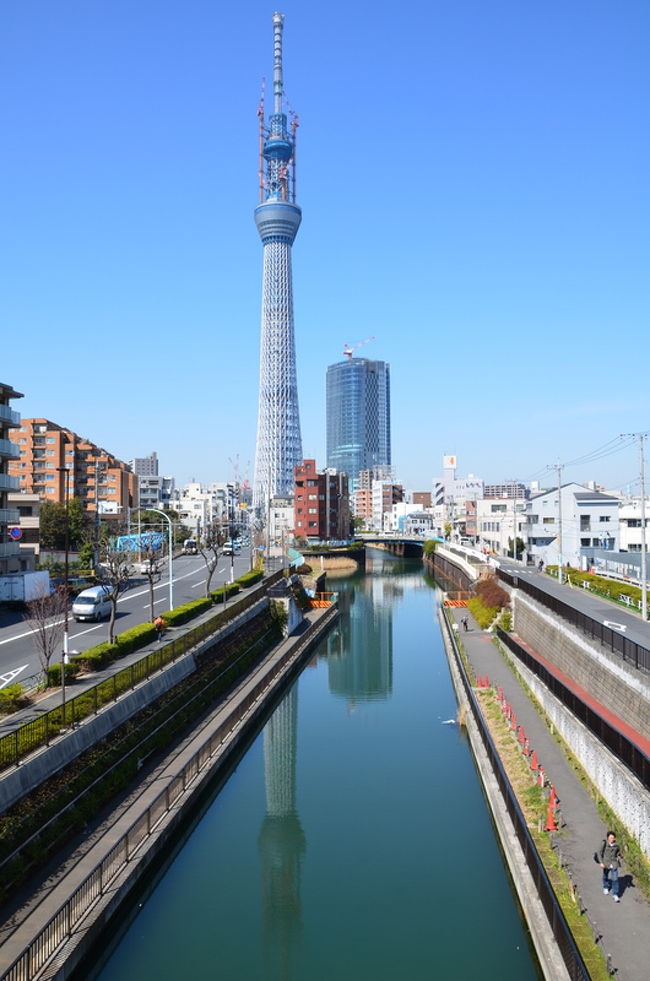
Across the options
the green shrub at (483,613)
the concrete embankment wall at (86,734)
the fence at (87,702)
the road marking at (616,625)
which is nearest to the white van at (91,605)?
the fence at (87,702)

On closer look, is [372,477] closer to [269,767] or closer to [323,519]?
[323,519]

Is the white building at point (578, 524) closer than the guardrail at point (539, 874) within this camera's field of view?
No

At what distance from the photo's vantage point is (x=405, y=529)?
431 ft

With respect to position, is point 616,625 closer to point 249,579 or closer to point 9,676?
A: point 9,676

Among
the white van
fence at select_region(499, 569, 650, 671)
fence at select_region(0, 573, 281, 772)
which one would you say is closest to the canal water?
fence at select_region(0, 573, 281, 772)

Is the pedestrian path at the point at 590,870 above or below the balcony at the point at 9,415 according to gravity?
below

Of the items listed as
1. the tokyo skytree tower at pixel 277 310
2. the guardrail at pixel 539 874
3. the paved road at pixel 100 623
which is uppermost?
the tokyo skytree tower at pixel 277 310

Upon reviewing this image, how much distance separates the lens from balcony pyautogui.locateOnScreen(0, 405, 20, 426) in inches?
1166

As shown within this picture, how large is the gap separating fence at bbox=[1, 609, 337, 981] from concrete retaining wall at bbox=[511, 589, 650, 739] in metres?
8.92

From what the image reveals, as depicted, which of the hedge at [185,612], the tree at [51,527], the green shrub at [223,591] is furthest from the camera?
the tree at [51,527]

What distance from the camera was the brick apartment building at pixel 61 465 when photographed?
61469 mm

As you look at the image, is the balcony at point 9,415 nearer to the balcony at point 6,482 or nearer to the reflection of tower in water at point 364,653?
the balcony at point 6,482

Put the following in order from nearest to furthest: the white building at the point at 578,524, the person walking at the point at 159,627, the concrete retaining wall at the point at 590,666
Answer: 1. the concrete retaining wall at the point at 590,666
2. the person walking at the point at 159,627
3. the white building at the point at 578,524

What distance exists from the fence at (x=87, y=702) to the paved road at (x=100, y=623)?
7.67 ft
